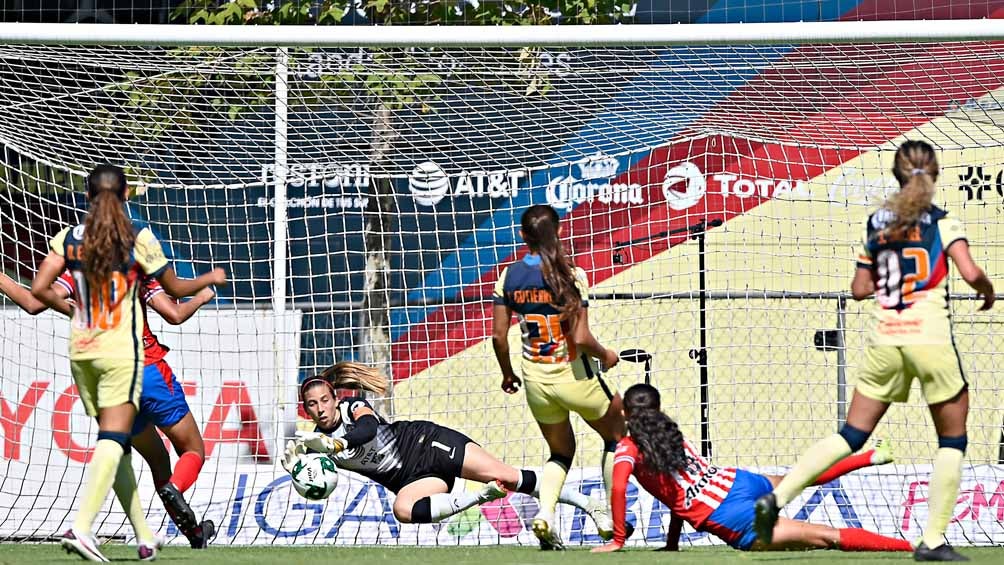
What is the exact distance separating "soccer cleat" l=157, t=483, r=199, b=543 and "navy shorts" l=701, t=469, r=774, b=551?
266cm

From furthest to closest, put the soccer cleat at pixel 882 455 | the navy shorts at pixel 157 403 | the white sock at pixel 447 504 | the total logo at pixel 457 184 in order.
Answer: the total logo at pixel 457 184, the white sock at pixel 447 504, the navy shorts at pixel 157 403, the soccer cleat at pixel 882 455

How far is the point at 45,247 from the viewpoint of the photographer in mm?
9625

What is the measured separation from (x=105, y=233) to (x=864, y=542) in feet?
12.8

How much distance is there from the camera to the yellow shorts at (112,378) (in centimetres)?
566

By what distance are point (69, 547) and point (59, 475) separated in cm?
441

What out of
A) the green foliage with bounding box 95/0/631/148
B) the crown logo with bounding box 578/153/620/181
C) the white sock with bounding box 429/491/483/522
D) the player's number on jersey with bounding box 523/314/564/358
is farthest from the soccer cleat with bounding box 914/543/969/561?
the crown logo with bounding box 578/153/620/181

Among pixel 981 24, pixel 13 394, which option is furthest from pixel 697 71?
pixel 13 394

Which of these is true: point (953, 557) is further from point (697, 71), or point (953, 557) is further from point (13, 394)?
point (13, 394)

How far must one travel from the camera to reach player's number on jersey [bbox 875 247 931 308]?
5547mm

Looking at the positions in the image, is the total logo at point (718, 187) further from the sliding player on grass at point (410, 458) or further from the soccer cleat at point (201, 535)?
the soccer cleat at point (201, 535)

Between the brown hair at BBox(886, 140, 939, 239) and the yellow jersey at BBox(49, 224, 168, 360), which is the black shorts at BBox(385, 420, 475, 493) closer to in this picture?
the yellow jersey at BBox(49, 224, 168, 360)

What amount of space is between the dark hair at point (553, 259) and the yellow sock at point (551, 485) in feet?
2.93

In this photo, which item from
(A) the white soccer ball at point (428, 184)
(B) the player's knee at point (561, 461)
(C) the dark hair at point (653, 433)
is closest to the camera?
(C) the dark hair at point (653, 433)

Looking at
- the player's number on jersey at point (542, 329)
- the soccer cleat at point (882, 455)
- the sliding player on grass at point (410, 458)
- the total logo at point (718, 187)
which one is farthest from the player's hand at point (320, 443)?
the total logo at point (718, 187)
